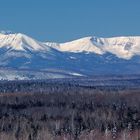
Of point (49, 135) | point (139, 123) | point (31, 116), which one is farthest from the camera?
point (31, 116)

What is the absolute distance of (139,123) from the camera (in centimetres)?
6619

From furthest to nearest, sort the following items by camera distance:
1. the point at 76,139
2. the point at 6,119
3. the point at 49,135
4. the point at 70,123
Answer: the point at 6,119, the point at 70,123, the point at 49,135, the point at 76,139

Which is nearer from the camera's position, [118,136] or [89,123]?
[118,136]

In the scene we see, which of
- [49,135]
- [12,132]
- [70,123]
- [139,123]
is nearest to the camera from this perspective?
[49,135]

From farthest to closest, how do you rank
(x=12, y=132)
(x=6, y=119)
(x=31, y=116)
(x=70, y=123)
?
(x=31, y=116) → (x=6, y=119) → (x=70, y=123) → (x=12, y=132)

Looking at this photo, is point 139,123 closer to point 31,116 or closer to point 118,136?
point 118,136

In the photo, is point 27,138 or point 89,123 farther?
point 89,123

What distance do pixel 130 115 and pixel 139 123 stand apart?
42.0ft

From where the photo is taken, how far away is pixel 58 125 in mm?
70062

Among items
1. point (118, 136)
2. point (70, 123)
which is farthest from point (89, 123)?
point (118, 136)

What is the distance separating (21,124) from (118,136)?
57.0 ft

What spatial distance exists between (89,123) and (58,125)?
368 cm

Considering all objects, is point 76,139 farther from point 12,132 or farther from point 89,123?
point 89,123

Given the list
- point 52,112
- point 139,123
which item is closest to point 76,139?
point 139,123
